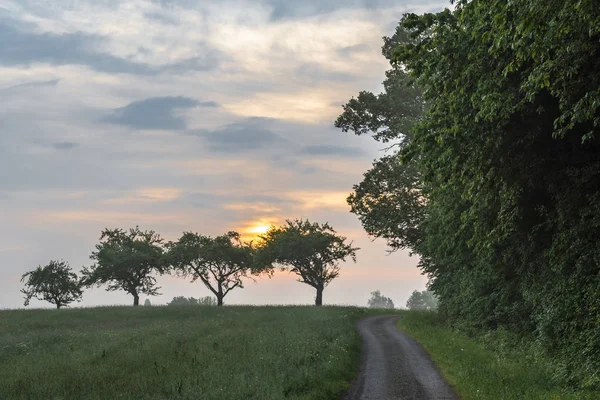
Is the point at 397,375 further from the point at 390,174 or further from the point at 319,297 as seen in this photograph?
the point at 319,297

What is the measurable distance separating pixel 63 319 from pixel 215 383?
39600 mm

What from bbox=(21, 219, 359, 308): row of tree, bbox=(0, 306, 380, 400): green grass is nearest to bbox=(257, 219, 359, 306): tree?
bbox=(21, 219, 359, 308): row of tree

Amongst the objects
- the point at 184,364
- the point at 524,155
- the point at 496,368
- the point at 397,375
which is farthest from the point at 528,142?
the point at 184,364

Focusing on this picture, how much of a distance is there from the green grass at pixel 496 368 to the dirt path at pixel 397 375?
1.92 feet

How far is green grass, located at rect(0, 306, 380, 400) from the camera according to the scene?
16.1 metres

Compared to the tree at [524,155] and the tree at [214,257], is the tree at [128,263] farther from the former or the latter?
the tree at [524,155]

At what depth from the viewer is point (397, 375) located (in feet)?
62.3

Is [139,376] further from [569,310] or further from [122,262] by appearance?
[122,262]

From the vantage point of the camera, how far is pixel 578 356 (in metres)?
16.1

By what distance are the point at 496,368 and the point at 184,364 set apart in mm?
12944

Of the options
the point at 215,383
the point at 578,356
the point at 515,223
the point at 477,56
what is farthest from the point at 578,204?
the point at 215,383

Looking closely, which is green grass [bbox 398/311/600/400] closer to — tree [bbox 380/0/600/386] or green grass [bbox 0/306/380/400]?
tree [bbox 380/0/600/386]

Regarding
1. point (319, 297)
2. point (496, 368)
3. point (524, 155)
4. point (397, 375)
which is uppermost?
point (524, 155)

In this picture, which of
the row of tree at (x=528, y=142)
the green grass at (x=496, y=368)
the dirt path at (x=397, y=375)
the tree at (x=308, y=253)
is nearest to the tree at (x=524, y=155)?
the row of tree at (x=528, y=142)
